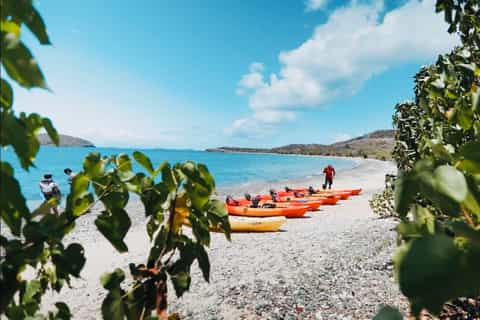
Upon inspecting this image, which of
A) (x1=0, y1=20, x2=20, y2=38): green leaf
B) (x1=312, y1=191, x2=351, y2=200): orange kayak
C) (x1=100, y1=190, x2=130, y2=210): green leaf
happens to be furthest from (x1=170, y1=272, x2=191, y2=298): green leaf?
(x1=312, y1=191, x2=351, y2=200): orange kayak

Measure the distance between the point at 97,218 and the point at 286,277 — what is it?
7.42 m

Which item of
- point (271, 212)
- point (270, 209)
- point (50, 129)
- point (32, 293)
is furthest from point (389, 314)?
point (270, 209)

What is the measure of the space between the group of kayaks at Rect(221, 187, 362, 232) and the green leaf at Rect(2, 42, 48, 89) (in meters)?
10.4

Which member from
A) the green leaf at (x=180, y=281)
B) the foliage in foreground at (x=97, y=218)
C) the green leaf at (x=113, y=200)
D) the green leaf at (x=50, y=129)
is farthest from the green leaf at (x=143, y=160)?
the green leaf at (x=180, y=281)

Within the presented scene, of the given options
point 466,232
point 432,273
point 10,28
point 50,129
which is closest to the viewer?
point 432,273

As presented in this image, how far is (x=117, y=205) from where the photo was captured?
107cm

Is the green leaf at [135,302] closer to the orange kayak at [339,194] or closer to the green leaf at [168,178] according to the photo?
the green leaf at [168,178]

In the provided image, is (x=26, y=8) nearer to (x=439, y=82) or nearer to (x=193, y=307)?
(x=439, y=82)

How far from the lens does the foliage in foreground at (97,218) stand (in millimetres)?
634

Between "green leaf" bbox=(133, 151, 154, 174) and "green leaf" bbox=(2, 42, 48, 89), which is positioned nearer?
"green leaf" bbox=(2, 42, 48, 89)

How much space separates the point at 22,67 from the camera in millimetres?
604

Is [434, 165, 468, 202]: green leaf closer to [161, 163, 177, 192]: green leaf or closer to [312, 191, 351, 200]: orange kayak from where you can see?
[161, 163, 177, 192]: green leaf

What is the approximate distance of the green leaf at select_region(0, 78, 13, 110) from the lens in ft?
2.12

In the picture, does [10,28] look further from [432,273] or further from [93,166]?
[432,273]
